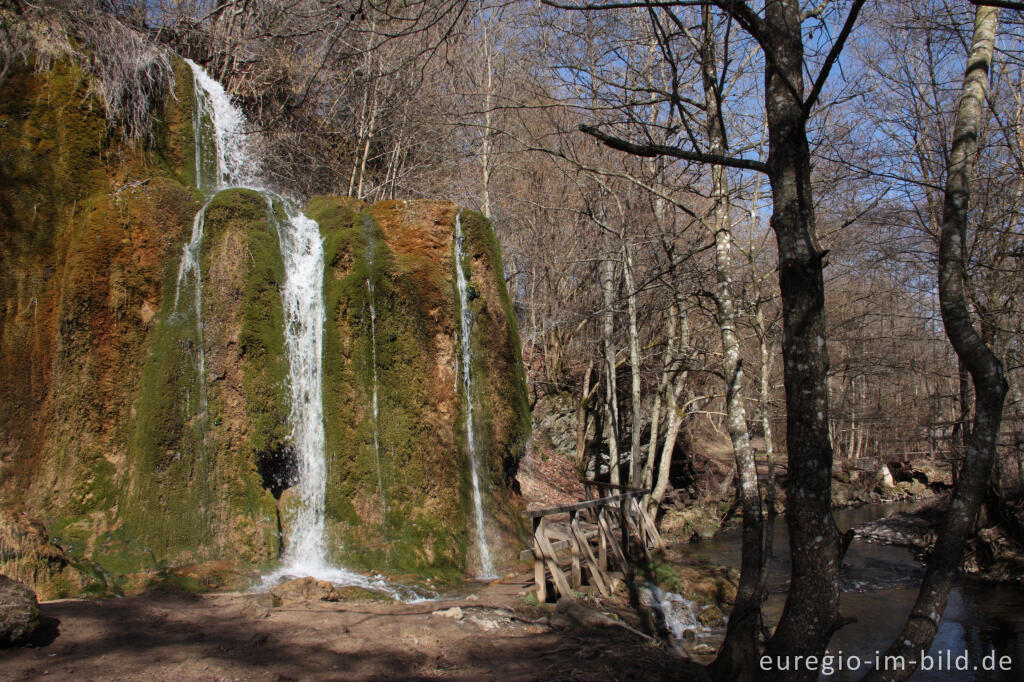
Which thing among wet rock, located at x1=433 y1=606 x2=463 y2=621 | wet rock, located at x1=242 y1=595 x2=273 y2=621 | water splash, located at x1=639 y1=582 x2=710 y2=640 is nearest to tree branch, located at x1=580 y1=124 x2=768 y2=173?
wet rock, located at x1=433 y1=606 x2=463 y2=621

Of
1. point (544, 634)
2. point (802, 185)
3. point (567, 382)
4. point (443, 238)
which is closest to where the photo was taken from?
point (802, 185)

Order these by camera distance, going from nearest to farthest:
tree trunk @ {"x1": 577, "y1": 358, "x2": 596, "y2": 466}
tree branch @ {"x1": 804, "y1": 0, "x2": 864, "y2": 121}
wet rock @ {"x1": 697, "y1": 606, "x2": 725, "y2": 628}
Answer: tree branch @ {"x1": 804, "y1": 0, "x2": 864, "y2": 121} → wet rock @ {"x1": 697, "y1": 606, "x2": 725, "y2": 628} → tree trunk @ {"x1": 577, "y1": 358, "x2": 596, "y2": 466}

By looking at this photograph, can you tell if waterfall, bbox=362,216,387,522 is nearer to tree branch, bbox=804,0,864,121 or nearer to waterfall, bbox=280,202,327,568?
waterfall, bbox=280,202,327,568

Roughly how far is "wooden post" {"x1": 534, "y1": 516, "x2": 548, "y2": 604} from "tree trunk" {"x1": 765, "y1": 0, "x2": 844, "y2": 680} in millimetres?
4294

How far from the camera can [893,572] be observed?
12.5 meters

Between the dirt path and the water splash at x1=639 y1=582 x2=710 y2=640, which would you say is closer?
the dirt path

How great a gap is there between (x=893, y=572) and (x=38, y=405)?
14014mm

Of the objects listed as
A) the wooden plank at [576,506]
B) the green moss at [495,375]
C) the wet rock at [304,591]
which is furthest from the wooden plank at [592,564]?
the wet rock at [304,591]

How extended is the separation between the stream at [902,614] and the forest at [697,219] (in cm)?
28

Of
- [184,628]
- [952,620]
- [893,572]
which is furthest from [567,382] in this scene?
[184,628]

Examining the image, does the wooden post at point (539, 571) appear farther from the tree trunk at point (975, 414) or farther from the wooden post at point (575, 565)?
→ the tree trunk at point (975, 414)

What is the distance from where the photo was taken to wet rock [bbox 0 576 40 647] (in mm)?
5199

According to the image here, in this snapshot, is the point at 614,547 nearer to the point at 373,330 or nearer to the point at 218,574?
the point at 373,330

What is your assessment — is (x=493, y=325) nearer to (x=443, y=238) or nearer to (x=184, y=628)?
(x=443, y=238)
